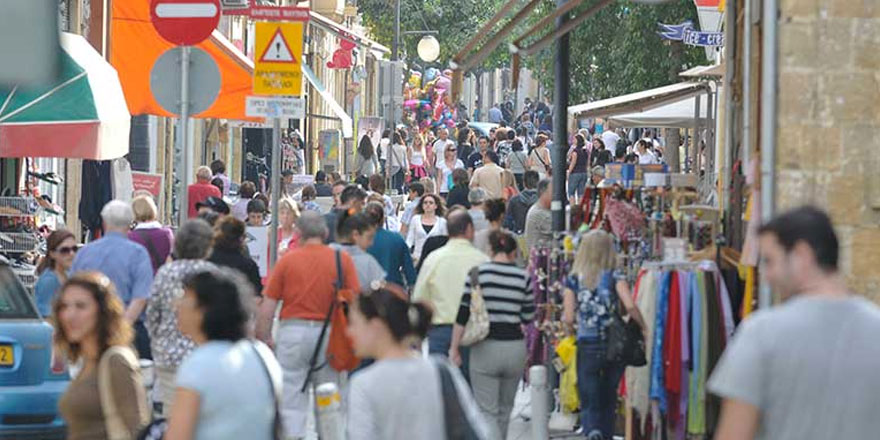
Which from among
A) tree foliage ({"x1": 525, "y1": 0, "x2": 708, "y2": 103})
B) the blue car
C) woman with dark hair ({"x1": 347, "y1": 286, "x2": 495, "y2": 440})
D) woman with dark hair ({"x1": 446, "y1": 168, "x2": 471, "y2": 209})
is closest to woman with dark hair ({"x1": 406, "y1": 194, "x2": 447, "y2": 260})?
woman with dark hair ({"x1": 446, "y1": 168, "x2": 471, "y2": 209})

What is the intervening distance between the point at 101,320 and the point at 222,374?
3.75 feet

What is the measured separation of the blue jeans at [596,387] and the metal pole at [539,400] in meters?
0.33

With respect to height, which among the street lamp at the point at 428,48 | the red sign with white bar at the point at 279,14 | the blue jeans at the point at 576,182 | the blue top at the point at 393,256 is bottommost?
the blue top at the point at 393,256

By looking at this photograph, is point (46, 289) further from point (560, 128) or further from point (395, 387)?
point (395, 387)

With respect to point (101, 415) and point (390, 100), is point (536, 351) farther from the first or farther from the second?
point (390, 100)

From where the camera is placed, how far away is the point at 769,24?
1028 centimetres

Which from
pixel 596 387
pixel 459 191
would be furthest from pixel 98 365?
pixel 459 191

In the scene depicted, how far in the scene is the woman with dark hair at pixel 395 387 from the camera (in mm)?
6543

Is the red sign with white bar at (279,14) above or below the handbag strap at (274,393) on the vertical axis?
above

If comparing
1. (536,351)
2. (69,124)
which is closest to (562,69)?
(536,351)

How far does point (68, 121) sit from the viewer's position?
17.0 metres

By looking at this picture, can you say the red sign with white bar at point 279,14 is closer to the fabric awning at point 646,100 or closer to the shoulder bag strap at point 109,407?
the shoulder bag strap at point 109,407

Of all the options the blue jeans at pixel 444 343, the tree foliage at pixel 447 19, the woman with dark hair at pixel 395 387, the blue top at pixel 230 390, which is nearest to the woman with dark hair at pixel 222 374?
the blue top at pixel 230 390

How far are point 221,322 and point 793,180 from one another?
4503 millimetres
